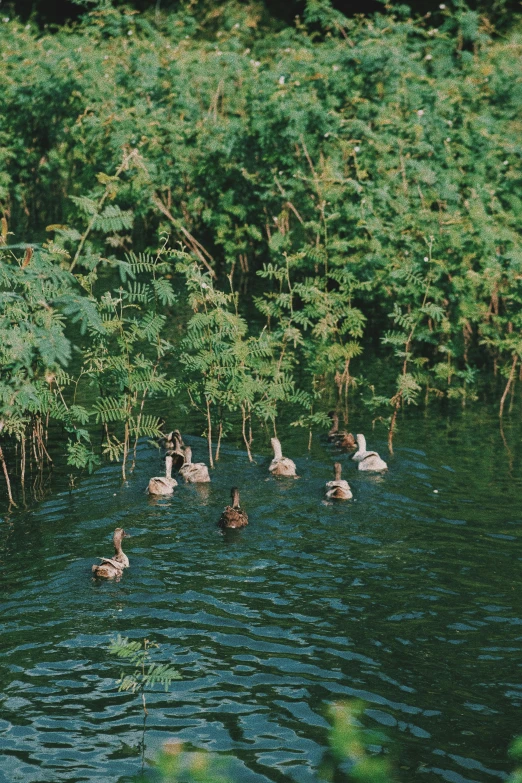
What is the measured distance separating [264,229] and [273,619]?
14.0 meters

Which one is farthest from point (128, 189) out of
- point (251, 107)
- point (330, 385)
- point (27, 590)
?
point (27, 590)

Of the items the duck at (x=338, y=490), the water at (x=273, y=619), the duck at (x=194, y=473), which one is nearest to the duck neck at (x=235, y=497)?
the water at (x=273, y=619)

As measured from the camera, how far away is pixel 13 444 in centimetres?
1412

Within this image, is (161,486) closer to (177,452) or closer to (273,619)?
(177,452)

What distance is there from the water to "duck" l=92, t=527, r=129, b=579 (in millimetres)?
98

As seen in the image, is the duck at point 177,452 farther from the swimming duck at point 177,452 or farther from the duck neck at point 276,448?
the duck neck at point 276,448

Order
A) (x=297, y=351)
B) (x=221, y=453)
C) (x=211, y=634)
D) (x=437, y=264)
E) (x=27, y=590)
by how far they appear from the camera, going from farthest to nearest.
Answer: (x=297, y=351) < (x=437, y=264) < (x=221, y=453) < (x=27, y=590) < (x=211, y=634)

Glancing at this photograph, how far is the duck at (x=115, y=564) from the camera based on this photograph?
33.0 feet

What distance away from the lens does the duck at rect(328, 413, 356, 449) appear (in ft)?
46.1

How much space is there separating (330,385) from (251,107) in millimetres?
6348

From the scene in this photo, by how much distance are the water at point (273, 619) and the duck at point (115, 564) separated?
0.10 metres

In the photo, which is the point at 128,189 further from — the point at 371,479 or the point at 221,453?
the point at 371,479

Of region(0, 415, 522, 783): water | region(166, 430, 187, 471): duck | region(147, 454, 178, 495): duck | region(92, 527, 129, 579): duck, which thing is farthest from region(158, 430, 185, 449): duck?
region(92, 527, 129, 579): duck

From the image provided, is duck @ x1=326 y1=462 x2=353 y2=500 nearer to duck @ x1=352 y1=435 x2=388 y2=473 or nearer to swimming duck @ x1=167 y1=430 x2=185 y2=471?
duck @ x1=352 y1=435 x2=388 y2=473
